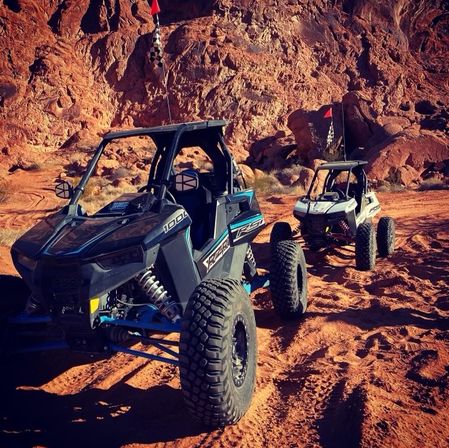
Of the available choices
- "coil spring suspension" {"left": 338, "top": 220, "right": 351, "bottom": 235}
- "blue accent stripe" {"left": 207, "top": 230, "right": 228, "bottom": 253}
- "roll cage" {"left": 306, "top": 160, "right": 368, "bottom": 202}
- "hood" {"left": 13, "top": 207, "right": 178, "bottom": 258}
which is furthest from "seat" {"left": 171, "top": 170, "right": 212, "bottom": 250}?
"roll cage" {"left": 306, "top": 160, "right": 368, "bottom": 202}

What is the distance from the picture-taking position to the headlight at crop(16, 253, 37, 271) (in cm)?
338

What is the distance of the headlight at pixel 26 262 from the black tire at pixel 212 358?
1191mm

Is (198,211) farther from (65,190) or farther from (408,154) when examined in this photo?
(408,154)

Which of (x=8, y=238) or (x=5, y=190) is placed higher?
(x=5, y=190)

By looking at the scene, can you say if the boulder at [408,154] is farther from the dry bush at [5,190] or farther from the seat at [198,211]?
the seat at [198,211]

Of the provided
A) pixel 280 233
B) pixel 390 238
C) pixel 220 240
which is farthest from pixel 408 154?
pixel 220 240

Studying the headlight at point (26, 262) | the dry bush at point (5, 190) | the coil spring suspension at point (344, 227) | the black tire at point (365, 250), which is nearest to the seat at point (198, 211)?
the headlight at point (26, 262)

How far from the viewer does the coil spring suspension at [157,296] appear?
349 cm

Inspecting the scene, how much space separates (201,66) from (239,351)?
29.6 m

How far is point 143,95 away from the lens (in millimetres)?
31500

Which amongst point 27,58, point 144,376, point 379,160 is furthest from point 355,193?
point 27,58

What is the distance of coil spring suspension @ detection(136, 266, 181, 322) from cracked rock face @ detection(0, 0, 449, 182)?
2283cm

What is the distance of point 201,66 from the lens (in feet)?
101

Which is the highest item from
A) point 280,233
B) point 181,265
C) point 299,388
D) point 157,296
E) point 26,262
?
point 26,262
